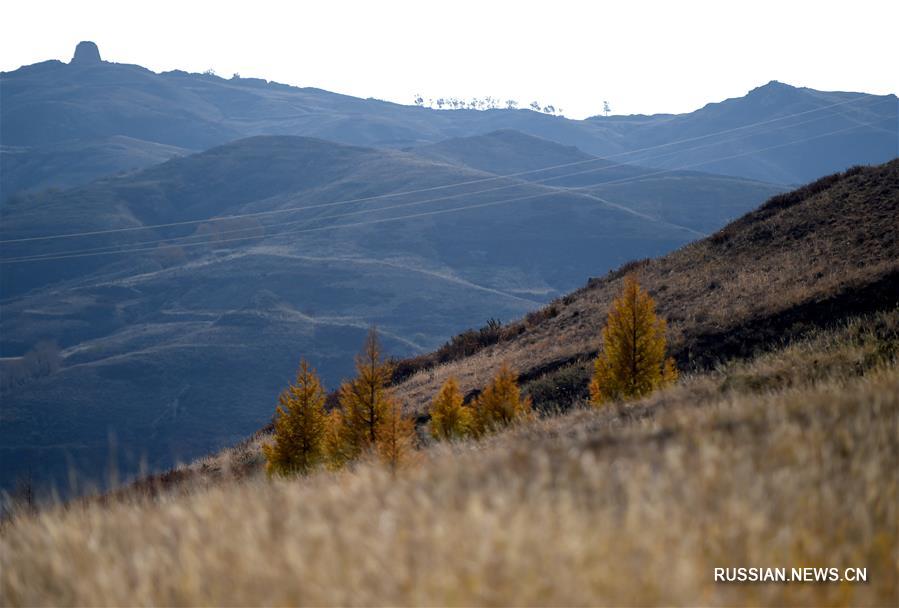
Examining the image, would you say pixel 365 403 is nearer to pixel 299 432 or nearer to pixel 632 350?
pixel 299 432

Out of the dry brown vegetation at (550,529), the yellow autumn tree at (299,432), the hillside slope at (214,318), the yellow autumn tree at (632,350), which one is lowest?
the hillside slope at (214,318)

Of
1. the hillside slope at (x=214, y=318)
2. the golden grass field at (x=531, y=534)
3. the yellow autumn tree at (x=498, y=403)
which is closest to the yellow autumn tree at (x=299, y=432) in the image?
the yellow autumn tree at (x=498, y=403)

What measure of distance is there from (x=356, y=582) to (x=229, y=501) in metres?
1.94

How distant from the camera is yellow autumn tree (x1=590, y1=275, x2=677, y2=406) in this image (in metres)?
21.2

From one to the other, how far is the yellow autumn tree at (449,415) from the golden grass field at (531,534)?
17.5 m

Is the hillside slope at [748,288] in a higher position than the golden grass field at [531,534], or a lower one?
lower

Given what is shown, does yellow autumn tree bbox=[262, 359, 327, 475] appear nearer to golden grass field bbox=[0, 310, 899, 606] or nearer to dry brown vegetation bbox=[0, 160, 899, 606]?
dry brown vegetation bbox=[0, 160, 899, 606]

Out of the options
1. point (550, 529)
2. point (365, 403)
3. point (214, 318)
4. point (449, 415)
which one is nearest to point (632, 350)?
point (449, 415)

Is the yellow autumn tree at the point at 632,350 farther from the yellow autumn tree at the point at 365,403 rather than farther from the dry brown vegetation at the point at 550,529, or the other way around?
the dry brown vegetation at the point at 550,529

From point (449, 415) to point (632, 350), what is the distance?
5573mm

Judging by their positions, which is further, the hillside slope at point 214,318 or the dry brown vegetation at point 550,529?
the hillside slope at point 214,318

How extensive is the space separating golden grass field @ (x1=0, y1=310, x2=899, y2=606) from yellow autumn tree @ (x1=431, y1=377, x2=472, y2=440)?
1753cm

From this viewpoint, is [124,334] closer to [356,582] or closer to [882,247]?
[882,247]

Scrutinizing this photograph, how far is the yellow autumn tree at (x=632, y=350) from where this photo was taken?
69.7ft
